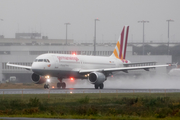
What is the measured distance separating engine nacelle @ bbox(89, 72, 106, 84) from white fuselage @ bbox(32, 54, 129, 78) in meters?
3.21

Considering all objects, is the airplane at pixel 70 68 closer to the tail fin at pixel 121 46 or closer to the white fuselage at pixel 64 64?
the white fuselage at pixel 64 64

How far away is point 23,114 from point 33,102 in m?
4.72

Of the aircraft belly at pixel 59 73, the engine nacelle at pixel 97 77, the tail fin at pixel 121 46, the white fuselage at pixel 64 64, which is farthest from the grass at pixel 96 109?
the tail fin at pixel 121 46

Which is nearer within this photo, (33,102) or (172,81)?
(33,102)

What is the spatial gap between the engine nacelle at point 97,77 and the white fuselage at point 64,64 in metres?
3.21

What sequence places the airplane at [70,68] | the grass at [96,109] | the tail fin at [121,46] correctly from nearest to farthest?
1. the grass at [96,109]
2. the airplane at [70,68]
3. the tail fin at [121,46]

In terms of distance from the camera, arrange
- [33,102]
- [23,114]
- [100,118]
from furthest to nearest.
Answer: [33,102] → [23,114] → [100,118]

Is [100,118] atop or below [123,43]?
below

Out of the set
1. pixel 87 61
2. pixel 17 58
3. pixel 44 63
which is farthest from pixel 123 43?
pixel 17 58

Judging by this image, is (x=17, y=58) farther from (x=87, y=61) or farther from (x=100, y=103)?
(x=100, y=103)

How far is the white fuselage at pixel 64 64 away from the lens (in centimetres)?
5069

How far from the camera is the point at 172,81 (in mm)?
69500

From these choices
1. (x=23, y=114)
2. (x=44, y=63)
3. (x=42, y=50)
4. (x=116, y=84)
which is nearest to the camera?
(x=23, y=114)

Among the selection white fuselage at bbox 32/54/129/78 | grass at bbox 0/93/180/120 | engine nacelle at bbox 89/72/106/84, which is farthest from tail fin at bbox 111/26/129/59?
grass at bbox 0/93/180/120
